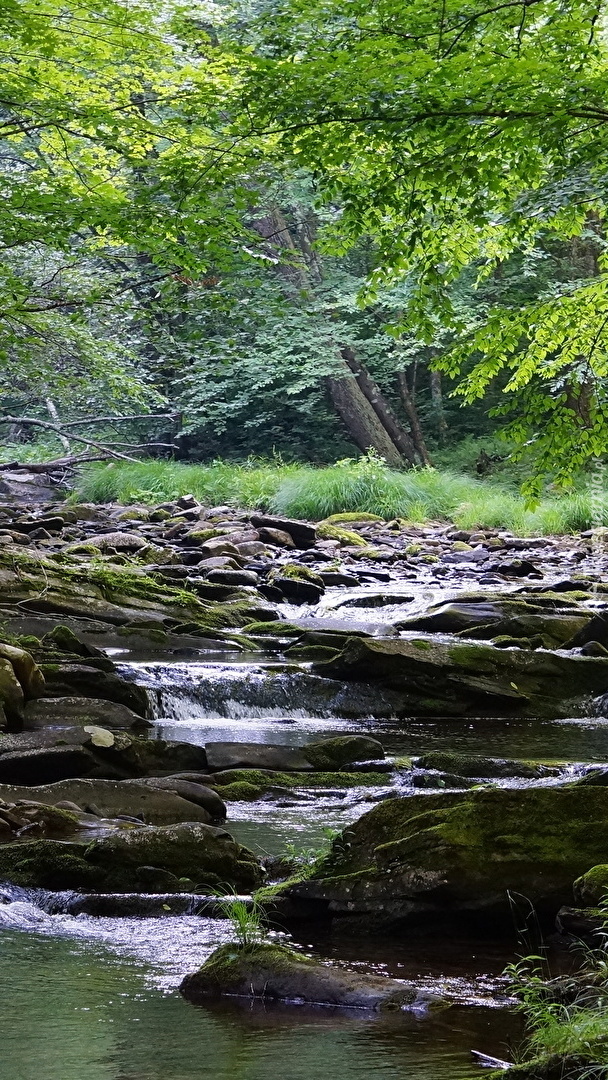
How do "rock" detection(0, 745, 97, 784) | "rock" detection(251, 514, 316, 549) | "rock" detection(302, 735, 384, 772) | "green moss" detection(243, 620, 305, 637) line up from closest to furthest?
1. "rock" detection(0, 745, 97, 784)
2. "rock" detection(302, 735, 384, 772)
3. "green moss" detection(243, 620, 305, 637)
4. "rock" detection(251, 514, 316, 549)

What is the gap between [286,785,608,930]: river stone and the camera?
3775mm

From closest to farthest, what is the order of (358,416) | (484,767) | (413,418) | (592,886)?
1. (592,886)
2. (484,767)
3. (358,416)
4. (413,418)

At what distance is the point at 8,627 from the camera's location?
929cm

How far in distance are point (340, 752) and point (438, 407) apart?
79.2ft

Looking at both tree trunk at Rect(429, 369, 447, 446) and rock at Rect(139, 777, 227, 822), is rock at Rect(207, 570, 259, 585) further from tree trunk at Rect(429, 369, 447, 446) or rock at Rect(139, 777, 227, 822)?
tree trunk at Rect(429, 369, 447, 446)

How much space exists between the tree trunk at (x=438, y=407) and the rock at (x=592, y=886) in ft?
88.1

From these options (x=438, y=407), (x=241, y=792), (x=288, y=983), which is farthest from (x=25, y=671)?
(x=438, y=407)

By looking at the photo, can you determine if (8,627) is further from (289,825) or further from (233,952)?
(233,952)

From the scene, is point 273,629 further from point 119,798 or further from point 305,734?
point 119,798

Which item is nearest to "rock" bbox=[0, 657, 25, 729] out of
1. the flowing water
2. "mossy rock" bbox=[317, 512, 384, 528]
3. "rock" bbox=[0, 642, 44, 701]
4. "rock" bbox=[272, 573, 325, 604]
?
"rock" bbox=[0, 642, 44, 701]

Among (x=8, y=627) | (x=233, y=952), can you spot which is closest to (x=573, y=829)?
(x=233, y=952)

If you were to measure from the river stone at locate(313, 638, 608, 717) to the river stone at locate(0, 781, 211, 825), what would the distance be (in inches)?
153

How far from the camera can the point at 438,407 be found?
98.8 ft

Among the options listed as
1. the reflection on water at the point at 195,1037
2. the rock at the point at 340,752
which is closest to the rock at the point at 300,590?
the rock at the point at 340,752
